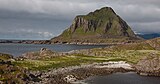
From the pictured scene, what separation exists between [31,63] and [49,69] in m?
8.16

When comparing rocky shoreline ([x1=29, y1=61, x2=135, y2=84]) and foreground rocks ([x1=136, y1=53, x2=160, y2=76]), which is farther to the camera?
foreground rocks ([x1=136, y1=53, x2=160, y2=76])

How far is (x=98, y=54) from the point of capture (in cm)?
16250

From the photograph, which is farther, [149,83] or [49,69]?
[49,69]

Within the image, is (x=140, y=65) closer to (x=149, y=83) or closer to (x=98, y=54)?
(x=149, y=83)

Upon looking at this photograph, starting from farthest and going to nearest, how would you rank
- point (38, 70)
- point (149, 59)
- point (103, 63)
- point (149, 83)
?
point (103, 63) → point (149, 59) → point (38, 70) → point (149, 83)

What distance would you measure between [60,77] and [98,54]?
78.5 m

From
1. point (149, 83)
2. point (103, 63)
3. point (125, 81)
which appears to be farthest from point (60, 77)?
point (103, 63)

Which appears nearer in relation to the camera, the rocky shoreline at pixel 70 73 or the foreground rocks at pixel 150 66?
the rocky shoreline at pixel 70 73

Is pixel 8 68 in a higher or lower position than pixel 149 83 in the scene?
higher

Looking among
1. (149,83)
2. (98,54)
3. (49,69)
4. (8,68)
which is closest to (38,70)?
(49,69)

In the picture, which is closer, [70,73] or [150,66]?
[70,73]

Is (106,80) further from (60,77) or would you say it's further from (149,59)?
(149,59)

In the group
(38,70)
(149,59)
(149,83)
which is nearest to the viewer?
(149,83)

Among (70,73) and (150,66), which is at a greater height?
(150,66)
